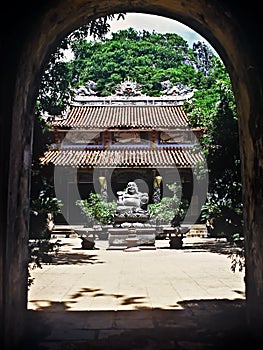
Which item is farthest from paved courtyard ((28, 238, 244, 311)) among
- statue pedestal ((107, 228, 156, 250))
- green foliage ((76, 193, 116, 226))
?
green foliage ((76, 193, 116, 226))

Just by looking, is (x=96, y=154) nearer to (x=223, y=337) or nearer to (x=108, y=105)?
(x=108, y=105)

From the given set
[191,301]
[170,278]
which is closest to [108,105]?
[170,278]

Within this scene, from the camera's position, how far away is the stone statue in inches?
599

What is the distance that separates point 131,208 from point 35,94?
12.3 metres

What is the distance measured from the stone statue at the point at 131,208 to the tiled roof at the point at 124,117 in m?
5.45

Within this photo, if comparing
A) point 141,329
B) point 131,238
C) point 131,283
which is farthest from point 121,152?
point 141,329

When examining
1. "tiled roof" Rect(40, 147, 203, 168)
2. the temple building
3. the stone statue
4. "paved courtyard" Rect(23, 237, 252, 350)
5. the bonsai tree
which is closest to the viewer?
"paved courtyard" Rect(23, 237, 252, 350)

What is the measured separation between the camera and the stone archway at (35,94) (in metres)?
2.78

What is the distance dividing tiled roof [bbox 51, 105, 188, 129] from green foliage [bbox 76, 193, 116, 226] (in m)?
5.33

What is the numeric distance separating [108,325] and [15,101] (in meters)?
2.18

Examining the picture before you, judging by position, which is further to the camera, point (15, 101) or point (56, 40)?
point (56, 40)

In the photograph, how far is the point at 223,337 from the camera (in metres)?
3.25

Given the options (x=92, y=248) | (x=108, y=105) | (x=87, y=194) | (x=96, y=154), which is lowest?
(x=92, y=248)

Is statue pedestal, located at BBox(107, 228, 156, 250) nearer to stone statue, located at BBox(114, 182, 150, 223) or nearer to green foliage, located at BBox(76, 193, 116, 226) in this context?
stone statue, located at BBox(114, 182, 150, 223)
